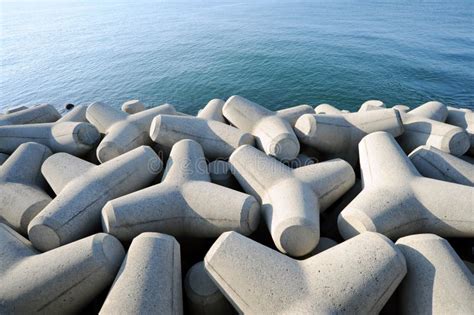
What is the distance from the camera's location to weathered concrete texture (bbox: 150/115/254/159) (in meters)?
5.33

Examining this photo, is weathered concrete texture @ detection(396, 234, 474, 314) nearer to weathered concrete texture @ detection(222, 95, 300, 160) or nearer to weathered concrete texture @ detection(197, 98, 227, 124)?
weathered concrete texture @ detection(222, 95, 300, 160)

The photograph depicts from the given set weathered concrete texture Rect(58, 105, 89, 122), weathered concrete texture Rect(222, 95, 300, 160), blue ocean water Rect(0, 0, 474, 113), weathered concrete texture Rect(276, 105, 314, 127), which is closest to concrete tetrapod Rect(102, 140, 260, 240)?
weathered concrete texture Rect(222, 95, 300, 160)

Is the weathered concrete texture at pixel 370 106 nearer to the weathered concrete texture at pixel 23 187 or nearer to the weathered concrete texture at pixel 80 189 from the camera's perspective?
the weathered concrete texture at pixel 80 189

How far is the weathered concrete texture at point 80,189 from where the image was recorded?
3.61m

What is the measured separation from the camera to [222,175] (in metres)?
4.83

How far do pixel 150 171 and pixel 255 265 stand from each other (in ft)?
8.09

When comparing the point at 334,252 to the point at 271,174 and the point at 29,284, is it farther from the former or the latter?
the point at 29,284

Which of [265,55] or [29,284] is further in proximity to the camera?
[265,55]

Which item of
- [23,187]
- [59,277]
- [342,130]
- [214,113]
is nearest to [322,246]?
[342,130]

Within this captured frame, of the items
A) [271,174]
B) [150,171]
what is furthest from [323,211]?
[150,171]

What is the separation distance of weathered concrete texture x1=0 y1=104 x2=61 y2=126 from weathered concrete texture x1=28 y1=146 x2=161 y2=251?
3.12 metres

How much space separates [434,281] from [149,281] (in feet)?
8.72

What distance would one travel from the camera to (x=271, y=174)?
433 cm

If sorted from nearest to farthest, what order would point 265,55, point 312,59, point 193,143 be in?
1. point 193,143
2. point 312,59
3. point 265,55
